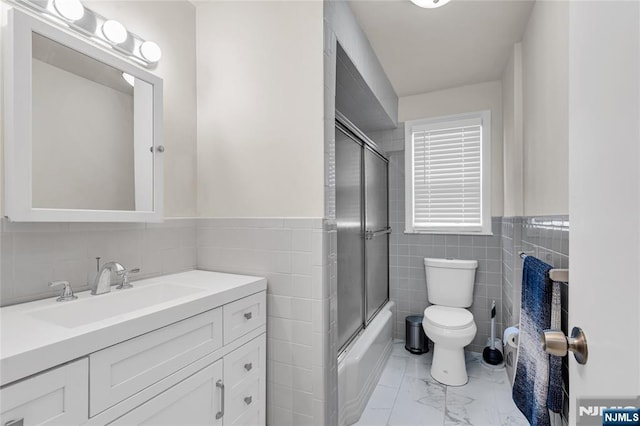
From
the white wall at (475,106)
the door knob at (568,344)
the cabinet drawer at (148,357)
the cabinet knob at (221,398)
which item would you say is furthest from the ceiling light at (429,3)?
the cabinet knob at (221,398)

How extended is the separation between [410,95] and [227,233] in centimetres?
232

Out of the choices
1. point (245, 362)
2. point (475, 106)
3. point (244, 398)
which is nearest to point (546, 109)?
point (475, 106)

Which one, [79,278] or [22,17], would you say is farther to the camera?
[79,278]

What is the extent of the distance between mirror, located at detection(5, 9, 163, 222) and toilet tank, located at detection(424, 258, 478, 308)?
2.28 meters

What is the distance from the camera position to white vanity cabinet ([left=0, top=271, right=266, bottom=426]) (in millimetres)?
744

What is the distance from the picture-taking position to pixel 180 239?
171 centimetres

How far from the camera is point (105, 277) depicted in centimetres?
129

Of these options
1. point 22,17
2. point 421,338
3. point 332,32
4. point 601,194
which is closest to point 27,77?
point 22,17

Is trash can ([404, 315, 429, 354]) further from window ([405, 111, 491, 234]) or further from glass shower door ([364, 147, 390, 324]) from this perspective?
window ([405, 111, 491, 234])

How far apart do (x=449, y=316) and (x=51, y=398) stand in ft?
7.84

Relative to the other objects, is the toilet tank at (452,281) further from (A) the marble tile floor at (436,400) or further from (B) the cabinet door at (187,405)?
(B) the cabinet door at (187,405)

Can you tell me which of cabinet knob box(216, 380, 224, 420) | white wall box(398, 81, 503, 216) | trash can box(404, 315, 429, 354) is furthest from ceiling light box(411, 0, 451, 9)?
trash can box(404, 315, 429, 354)

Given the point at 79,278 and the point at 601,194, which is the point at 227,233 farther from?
the point at 601,194

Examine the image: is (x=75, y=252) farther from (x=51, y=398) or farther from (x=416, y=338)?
(x=416, y=338)
